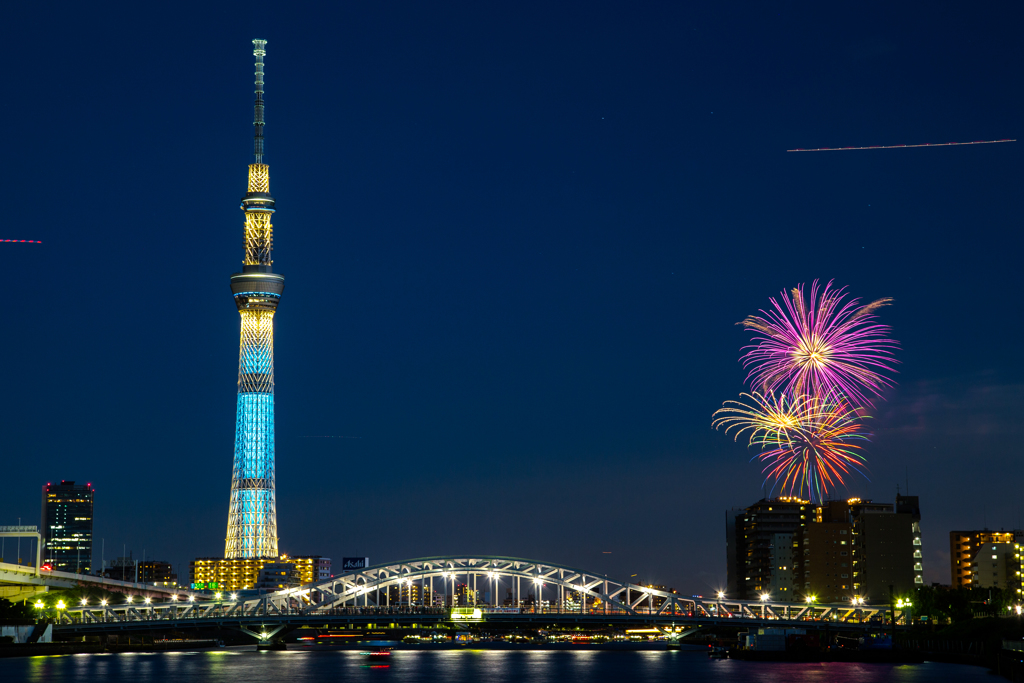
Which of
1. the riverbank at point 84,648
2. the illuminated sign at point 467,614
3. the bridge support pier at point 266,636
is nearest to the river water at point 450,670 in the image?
the riverbank at point 84,648

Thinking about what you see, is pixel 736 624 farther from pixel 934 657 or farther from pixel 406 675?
pixel 406 675

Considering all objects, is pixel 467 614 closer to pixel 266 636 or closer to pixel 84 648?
pixel 266 636

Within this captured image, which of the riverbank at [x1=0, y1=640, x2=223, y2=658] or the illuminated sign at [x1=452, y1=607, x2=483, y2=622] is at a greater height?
the illuminated sign at [x1=452, y1=607, x2=483, y2=622]

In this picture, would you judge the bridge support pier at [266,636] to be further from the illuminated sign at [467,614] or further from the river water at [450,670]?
the illuminated sign at [467,614]

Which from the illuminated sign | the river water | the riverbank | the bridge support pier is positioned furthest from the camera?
the bridge support pier

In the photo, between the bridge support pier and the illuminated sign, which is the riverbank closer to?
the bridge support pier

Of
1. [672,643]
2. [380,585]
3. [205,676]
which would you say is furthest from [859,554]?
[205,676]

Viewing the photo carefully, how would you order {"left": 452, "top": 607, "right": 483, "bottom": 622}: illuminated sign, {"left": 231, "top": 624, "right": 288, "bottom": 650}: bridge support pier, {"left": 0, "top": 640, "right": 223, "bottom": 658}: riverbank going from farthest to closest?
{"left": 231, "top": 624, "right": 288, "bottom": 650}: bridge support pier, {"left": 452, "top": 607, "right": 483, "bottom": 622}: illuminated sign, {"left": 0, "top": 640, "right": 223, "bottom": 658}: riverbank

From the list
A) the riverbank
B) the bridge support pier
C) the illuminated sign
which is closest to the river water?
the riverbank

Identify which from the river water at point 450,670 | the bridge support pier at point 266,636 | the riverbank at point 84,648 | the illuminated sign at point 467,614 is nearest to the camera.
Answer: the river water at point 450,670
